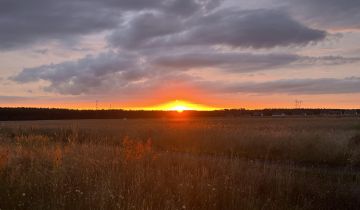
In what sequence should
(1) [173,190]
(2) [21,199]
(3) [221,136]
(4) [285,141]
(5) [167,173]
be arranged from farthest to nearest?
1. (3) [221,136]
2. (4) [285,141]
3. (5) [167,173]
4. (1) [173,190]
5. (2) [21,199]

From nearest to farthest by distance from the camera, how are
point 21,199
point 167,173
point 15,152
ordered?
point 21,199, point 167,173, point 15,152

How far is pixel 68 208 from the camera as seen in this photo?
804cm

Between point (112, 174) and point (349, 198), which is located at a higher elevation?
point (112, 174)

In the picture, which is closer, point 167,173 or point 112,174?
point 112,174

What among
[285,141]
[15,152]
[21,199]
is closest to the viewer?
[21,199]

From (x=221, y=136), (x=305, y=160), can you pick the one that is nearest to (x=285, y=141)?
(x=305, y=160)

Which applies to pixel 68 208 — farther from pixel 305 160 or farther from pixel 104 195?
pixel 305 160

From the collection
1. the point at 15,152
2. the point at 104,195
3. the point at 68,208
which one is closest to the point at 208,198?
the point at 104,195

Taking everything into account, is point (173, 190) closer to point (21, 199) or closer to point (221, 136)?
point (21, 199)

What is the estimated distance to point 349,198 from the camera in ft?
35.2

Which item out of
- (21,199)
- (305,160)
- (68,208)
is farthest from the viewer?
(305,160)

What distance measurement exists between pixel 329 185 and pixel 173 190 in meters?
5.04

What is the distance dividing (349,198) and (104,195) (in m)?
6.49

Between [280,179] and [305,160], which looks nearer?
[280,179]
